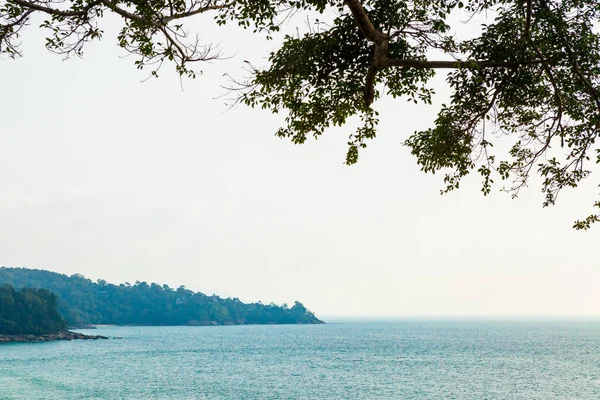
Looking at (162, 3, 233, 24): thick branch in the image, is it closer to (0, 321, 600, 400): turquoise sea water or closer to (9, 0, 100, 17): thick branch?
(9, 0, 100, 17): thick branch

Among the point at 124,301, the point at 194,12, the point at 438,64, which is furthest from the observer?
the point at 124,301

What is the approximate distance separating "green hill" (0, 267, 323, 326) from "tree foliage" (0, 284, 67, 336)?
2397 inches

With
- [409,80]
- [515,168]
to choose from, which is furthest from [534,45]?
[515,168]

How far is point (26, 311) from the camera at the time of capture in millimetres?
101375

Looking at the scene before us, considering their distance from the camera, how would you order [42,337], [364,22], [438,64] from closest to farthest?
[364,22]
[438,64]
[42,337]

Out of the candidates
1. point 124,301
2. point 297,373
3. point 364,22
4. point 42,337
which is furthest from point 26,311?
point 364,22

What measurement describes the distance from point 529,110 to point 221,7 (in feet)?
14.5

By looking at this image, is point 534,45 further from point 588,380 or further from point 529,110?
point 588,380

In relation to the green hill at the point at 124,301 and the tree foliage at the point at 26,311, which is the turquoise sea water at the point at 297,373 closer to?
the tree foliage at the point at 26,311

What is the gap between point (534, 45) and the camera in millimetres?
6969

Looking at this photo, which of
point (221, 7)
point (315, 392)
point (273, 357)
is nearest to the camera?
point (221, 7)

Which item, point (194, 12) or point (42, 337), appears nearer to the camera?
point (194, 12)

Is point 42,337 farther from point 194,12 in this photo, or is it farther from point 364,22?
point 364,22

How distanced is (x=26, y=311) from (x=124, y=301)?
8070cm
